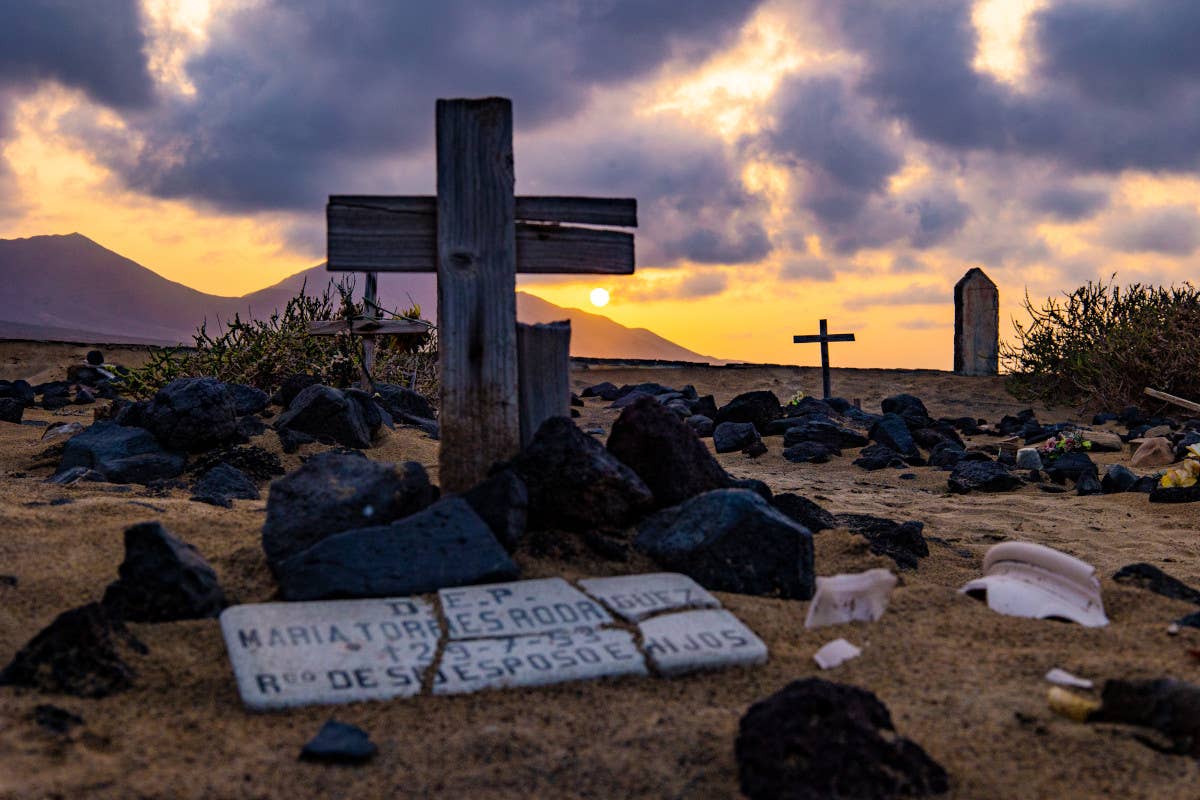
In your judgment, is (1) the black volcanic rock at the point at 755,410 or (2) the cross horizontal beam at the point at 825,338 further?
(2) the cross horizontal beam at the point at 825,338

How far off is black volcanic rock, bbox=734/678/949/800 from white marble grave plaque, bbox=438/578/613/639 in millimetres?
1046

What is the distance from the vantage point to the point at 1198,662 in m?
3.22

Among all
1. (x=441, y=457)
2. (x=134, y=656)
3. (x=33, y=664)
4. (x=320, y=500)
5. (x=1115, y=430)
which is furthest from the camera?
(x=1115, y=430)

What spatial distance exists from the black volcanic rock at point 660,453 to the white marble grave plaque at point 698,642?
1.10 meters

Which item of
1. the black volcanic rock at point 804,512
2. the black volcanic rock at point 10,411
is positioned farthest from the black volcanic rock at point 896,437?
the black volcanic rock at point 10,411

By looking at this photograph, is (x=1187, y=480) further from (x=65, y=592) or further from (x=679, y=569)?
(x=65, y=592)

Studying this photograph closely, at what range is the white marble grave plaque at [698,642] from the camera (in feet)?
10.5

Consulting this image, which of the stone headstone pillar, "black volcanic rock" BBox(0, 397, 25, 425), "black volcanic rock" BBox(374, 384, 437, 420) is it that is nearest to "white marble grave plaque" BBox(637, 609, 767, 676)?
"black volcanic rock" BBox(374, 384, 437, 420)

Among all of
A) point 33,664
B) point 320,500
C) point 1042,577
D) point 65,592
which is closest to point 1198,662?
point 1042,577

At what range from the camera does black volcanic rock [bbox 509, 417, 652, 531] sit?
13.7ft

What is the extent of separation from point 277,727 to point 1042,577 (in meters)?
3.13

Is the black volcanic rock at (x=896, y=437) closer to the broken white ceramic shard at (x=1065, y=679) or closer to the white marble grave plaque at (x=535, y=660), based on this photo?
the broken white ceramic shard at (x=1065, y=679)

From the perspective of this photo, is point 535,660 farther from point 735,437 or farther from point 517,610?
point 735,437

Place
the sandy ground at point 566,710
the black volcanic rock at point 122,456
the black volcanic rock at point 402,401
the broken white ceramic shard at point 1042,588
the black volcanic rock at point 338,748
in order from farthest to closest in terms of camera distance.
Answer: the black volcanic rock at point 402,401 → the black volcanic rock at point 122,456 → the broken white ceramic shard at point 1042,588 → the black volcanic rock at point 338,748 → the sandy ground at point 566,710
